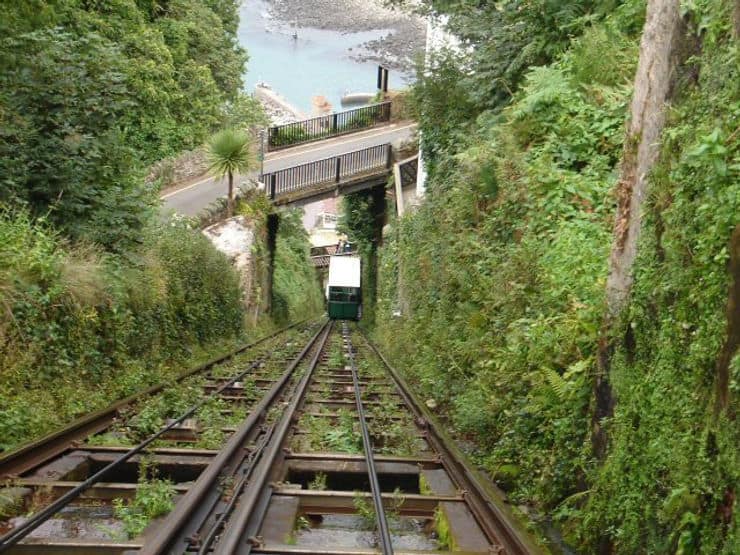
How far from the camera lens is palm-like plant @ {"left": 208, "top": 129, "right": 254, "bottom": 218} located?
22.8 metres

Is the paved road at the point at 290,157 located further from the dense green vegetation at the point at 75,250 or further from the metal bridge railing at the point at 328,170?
the dense green vegetation at the point at 75,250

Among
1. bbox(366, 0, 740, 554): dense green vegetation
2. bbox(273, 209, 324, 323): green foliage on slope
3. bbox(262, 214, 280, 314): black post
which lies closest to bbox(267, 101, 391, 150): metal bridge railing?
bbox(273, 209, 324, 323): green foliage on slope

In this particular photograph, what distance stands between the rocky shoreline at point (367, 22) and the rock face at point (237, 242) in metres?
6.68

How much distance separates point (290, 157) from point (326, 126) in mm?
5054

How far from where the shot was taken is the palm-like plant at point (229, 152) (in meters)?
22.8

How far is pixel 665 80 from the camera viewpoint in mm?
5391

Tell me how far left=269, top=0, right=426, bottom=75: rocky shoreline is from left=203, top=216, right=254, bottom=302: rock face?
6679 mm

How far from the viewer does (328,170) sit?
2998cm

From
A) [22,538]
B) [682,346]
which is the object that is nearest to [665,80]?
[682,346]

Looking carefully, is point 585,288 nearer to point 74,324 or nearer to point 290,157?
point 74,324

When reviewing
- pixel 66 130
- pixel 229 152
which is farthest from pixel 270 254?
pixel 66 130

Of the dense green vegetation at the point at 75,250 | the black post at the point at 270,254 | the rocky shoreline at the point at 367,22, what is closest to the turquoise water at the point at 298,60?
the rocky shoreline at the point at 367,22

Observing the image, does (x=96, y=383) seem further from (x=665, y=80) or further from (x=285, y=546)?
(x=665, y=80)

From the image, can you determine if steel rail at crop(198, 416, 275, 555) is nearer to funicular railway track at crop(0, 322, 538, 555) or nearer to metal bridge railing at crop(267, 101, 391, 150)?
funicular railway track at crop(0, 322, 538, 555)
